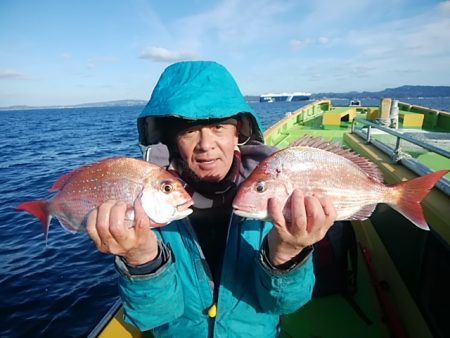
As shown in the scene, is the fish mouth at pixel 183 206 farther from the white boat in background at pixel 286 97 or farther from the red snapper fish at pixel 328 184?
the white boat in background at pixel 286 97

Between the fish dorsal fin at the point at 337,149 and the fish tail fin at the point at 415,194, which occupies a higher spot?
the fish dorsal fin at the point at 337,149

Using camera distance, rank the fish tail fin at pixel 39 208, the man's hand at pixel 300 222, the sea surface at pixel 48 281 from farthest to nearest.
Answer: the sea surface at pixel 48 281, the fish tail fin at pixel 39 208, the man's hand at pixel 300 222

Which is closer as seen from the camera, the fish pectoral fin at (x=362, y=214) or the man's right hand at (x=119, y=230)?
the man's right hand at (x=119, y=230)

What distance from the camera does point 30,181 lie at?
15594 mm

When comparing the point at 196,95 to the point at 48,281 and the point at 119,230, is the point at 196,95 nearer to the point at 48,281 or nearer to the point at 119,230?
the point at 119,230

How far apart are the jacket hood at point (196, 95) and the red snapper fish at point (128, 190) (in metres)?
0.48

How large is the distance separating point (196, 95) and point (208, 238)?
1.21 meters

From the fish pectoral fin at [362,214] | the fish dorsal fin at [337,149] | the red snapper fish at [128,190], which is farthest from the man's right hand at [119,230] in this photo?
the fish pectoral fin at [362,214]

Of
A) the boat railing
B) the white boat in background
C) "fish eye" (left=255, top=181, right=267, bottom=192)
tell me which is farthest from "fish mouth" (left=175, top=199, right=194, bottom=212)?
the white boat in background

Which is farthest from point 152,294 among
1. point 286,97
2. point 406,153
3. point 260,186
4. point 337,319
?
point 286,97

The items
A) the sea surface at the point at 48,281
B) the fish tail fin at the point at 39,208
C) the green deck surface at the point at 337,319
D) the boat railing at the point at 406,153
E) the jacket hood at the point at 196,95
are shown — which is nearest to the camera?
the jacket hood at the point at 196,95

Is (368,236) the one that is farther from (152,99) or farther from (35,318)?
(35,318)

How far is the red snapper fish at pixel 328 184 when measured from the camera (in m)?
2.05

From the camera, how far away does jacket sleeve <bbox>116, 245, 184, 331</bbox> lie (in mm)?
2012
